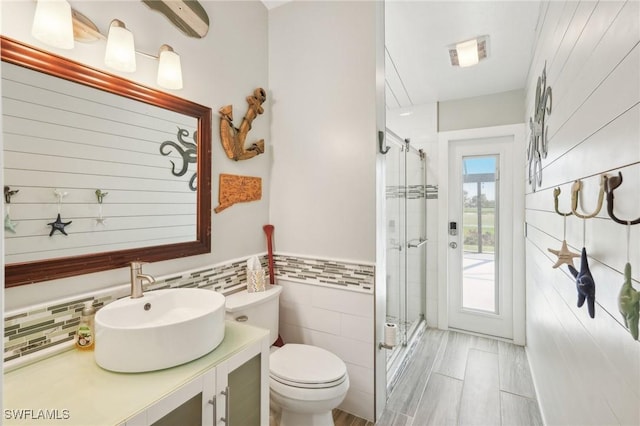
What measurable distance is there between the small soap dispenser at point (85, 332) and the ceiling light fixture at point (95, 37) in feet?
3.15

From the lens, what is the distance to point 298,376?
1498 mm

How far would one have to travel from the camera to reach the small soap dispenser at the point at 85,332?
114 cm

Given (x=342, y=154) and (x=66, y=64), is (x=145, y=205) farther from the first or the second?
(x=342, y=154)

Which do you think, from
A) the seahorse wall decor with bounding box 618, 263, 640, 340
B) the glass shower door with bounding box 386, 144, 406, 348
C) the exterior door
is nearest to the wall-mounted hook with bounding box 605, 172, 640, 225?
the seahorse wall decor with bounding box 618, 263, 640, 340

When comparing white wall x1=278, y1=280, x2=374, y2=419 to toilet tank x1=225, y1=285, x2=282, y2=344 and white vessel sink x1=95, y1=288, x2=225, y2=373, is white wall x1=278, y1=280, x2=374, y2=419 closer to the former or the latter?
toilet tank x1=225, y1=285, x2=282, y2=344

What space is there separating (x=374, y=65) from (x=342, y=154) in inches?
20.4

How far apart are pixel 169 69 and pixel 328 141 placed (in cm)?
90

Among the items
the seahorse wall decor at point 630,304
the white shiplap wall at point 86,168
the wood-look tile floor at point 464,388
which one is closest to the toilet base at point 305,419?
the wood-look tile floor at point 464,388

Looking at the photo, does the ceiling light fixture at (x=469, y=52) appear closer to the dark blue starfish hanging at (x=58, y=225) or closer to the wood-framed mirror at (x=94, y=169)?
the wood-framed mirror at (x=94, y=169)

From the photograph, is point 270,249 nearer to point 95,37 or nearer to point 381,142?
point 381,142

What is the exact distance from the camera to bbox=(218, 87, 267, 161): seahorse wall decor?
1720 millimetres

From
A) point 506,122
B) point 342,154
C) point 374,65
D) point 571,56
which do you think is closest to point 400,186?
point 342,154

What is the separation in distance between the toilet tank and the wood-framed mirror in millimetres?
343

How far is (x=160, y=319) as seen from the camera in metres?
1.28
